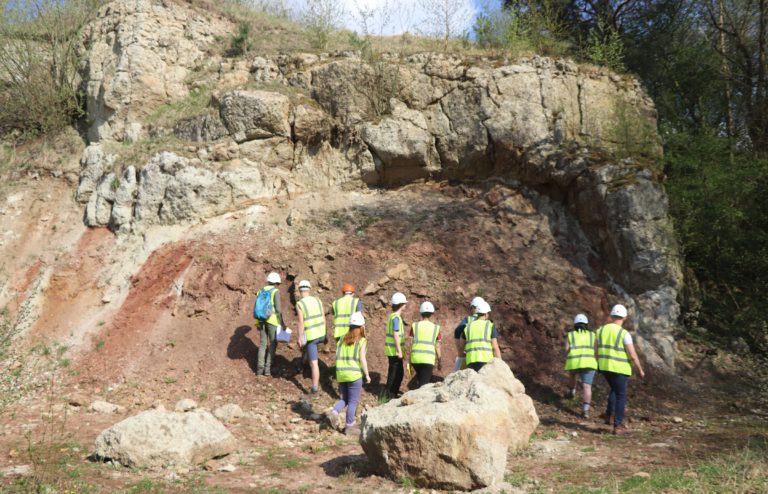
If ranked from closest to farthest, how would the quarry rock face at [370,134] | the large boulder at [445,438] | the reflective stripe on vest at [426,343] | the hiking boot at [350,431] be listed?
the large boulder at [445,438], the hiking boot at [350,431], the reflective stripe on vest at [426,343], the quarry rock face at [370,134]

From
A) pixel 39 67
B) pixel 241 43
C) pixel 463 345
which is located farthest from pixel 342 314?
pixel 39 67

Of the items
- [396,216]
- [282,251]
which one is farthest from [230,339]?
[396,216]

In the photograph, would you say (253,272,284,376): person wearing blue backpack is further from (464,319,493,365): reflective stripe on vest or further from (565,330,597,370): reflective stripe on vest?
(565,330,597,370): reflective stripe on vest

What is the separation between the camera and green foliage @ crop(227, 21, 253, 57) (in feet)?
48.4

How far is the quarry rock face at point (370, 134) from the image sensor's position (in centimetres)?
1180

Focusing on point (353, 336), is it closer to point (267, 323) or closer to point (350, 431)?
point (350, 431)

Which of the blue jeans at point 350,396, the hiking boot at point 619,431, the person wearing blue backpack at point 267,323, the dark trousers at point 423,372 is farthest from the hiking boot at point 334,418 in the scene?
the hiking boot at point 619,431

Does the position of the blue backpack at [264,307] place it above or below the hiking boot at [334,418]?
above

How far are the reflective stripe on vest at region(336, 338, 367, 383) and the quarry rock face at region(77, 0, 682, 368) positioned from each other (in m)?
6.22

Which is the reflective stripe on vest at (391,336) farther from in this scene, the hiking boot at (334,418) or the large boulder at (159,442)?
the large boulder at (159,442)

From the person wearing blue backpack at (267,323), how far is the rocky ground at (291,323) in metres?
0.26

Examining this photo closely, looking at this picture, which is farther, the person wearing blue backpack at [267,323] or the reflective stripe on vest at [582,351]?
the person wearing blue backpack at [267,323]

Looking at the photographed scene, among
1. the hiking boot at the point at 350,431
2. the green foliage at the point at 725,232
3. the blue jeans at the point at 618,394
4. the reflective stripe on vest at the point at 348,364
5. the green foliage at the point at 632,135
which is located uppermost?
the green foliage at the point at 632,135

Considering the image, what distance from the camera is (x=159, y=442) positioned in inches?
221
